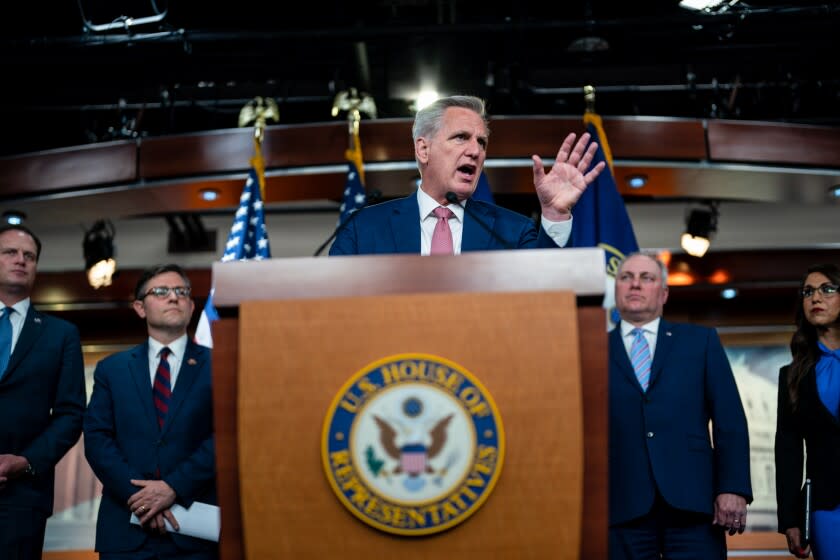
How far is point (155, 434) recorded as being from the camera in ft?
9.24

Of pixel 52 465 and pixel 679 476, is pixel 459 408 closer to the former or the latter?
pixel 679 476

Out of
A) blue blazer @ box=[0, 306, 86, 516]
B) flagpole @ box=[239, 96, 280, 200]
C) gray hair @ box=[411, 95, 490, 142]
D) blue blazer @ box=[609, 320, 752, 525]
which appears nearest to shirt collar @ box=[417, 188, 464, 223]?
gray hair @ box=[411, 95, 490, 142]

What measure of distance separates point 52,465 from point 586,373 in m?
2.20

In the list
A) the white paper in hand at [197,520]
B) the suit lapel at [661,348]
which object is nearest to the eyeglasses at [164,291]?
the white paper in hand at [197,520]

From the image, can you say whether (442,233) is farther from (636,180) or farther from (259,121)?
(636,180)

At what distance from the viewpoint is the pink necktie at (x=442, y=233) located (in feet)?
6.94

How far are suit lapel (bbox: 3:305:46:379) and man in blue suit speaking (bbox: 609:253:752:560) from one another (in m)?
1.94

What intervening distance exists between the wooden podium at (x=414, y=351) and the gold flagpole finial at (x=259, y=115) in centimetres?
368

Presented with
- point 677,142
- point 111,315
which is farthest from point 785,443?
point 111,315

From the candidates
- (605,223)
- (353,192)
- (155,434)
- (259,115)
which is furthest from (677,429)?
(259,115)

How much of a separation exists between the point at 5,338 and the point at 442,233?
70.2 inches

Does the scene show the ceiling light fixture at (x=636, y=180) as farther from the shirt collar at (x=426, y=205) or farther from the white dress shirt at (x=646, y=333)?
the shirt collar at (x=426, y=205)

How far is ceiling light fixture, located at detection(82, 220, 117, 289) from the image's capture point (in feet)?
21.4

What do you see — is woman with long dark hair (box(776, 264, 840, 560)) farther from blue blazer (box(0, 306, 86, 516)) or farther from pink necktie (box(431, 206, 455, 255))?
blue blazer (box(0, 306, 86, 516))
